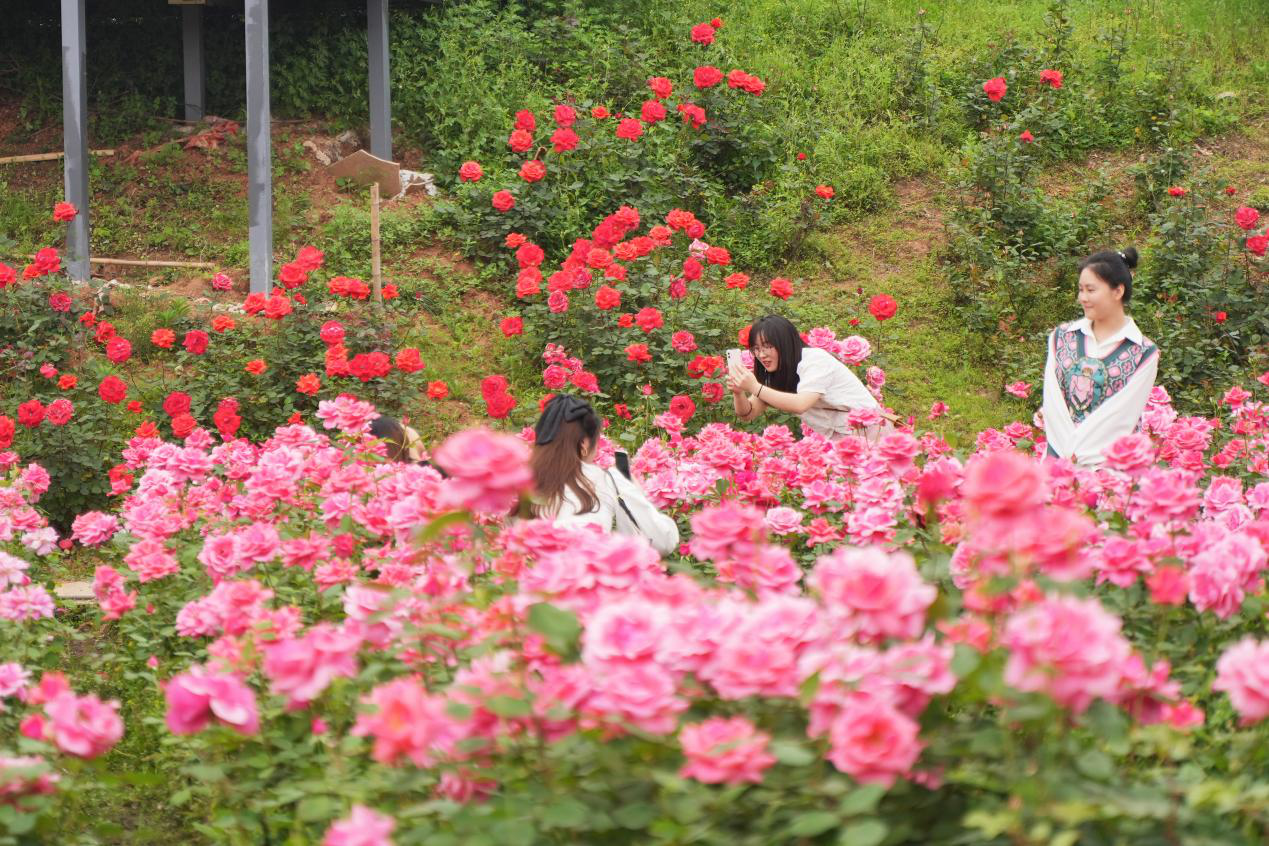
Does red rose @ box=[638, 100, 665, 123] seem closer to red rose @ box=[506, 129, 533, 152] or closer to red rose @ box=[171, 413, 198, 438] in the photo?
red rose @ box=[506, 129, 533, 152]

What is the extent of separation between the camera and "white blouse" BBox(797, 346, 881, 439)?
15.5 ft

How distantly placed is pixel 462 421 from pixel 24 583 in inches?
155

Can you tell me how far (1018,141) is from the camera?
8.37 meters

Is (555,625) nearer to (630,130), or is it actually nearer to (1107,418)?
(1107,418)

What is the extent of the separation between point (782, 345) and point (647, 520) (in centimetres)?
162

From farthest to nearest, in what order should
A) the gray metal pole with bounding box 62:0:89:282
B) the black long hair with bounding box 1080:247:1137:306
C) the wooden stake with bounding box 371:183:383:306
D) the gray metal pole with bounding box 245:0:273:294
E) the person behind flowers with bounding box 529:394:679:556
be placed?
the gray metal pole with bounding box 62:0:89:282 → the gray metal pole with bounding box 245:0:273:294 → the wooden stake with bounding box 371:183:383:306 → the black long hair with bounding box 1080:247:1137:306 → the person behind flowers with bounding box 529:394:679:556

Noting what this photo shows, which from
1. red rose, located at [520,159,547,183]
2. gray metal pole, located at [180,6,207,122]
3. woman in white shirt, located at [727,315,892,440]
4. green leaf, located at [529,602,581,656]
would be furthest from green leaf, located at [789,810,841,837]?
gray metal pole, located at [180,6,207,122]

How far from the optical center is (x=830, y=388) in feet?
15.6

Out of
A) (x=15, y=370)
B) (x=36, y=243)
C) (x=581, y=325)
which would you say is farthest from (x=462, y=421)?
(x=36, y=243)

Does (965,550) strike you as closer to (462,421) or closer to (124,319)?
(462,421)

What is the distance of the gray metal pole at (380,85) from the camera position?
364 inches

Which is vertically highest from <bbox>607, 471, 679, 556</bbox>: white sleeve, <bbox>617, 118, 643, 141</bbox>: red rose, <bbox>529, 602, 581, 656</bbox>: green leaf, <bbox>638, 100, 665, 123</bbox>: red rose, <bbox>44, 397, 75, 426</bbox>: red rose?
<bbox>638, 100, 665, 123</bbox>: red rose

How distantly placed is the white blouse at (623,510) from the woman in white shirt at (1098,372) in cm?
135

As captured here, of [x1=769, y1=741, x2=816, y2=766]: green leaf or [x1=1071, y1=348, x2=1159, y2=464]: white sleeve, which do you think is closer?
[x1=769, y1=741, x2=816, y2=766]: green leaf
